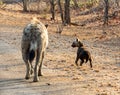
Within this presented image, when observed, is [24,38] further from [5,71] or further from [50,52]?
[50,52]

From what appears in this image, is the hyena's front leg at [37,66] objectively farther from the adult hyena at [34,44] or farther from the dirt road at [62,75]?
the dirt road at [62,75]

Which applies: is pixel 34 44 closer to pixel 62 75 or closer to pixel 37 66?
pixel 37 66

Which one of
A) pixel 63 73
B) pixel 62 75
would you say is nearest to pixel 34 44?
pixel 62 75

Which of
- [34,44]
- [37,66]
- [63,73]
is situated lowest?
[63,73]

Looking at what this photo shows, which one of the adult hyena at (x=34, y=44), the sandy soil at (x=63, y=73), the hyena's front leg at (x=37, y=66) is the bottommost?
the sandy soil at (x=63, y=73)

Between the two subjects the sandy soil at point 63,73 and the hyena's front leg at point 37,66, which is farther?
the hyena's front leg at point 37,66

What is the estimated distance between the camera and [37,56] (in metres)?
11.8

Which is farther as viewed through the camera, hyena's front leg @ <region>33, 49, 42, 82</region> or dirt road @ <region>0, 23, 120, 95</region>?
hyena's front leg @ <region>33, 49, 42, 82</region>

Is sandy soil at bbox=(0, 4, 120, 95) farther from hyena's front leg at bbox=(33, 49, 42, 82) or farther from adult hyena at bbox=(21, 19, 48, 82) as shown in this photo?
adult hyena at bbox=(21, 19, 48, 82)

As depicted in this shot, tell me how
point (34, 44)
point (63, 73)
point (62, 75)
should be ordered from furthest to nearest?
1. point (63, 73)
2. point (62, 75)
3. point (34, 44)

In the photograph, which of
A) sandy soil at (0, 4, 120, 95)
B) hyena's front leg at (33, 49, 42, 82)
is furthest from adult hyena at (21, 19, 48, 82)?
sandy soil at (0, 4, 120, 95)

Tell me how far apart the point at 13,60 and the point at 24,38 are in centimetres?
371

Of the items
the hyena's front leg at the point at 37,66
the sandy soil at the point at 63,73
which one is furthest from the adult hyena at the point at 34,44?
the sandy soil at the point at 63,73

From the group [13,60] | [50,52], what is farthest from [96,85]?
[50,52]
